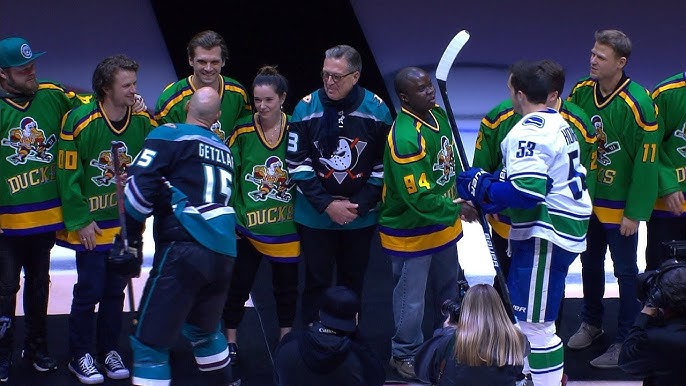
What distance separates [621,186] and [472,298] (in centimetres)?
169

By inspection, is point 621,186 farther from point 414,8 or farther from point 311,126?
point 414,8

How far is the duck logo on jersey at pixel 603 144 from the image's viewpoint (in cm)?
509

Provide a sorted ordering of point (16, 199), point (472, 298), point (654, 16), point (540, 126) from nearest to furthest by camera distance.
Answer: point (472, 298)
point (540, 126)
point (16, 199)
point (654, 16)

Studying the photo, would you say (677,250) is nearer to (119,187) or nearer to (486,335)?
(486,335)

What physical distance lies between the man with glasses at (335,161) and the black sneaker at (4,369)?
137 cm

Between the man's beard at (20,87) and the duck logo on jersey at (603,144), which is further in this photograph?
the duck logo on jersey at (603,144)

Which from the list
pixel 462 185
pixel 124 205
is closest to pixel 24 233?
pixel 124 205

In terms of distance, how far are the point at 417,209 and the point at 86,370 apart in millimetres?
1597

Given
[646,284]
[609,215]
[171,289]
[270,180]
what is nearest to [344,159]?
[270,180]

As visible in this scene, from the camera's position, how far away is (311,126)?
4996mm

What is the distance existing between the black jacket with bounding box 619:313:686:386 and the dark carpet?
1351mm

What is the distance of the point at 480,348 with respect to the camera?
11.8 ft

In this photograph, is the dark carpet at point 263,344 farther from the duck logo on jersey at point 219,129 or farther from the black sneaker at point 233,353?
the duck logo on jersey at point 219,129

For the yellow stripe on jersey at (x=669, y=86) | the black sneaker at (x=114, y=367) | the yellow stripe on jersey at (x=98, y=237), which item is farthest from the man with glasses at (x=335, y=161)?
the yellow stripe on jersey at (x=669, y=86)
